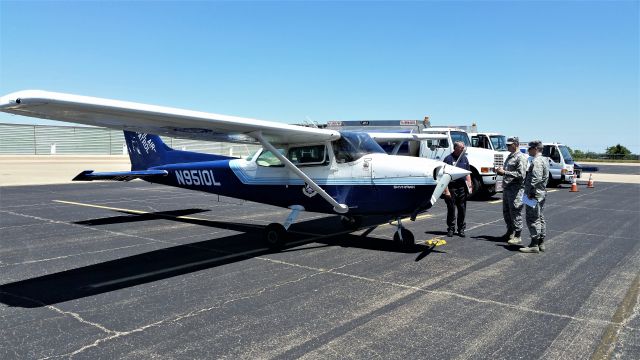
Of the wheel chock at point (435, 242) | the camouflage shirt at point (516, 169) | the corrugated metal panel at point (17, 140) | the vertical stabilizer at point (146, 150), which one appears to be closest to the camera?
the camouflage shirt at point (516, 169)

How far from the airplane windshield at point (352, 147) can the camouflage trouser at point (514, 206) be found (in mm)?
2783

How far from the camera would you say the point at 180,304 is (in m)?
5.12

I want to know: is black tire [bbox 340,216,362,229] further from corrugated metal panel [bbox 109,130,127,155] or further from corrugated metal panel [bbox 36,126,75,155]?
corrugated metal panel [bbox 109,130,127,155]

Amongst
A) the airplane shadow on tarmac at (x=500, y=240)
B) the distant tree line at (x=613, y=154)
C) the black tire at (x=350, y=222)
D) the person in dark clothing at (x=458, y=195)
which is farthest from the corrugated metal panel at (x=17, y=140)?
the distant tree line at (x=613, y=154)

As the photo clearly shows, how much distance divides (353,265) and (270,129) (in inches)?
106

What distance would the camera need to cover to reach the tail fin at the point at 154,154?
1056 cm

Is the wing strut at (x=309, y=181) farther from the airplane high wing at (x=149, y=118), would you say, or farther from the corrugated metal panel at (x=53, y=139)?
the corrugated metal panel at (x=53, y=139)

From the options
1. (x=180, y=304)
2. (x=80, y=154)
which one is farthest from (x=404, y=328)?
(x=80, y=154)

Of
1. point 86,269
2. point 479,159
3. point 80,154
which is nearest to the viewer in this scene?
point 86,269

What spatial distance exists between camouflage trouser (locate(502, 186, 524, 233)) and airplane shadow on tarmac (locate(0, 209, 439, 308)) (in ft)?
6.01

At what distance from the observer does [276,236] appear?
26.7 feet

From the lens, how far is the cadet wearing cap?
8.42m

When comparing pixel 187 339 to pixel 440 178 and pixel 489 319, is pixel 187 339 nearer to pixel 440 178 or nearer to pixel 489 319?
pixel 489 319

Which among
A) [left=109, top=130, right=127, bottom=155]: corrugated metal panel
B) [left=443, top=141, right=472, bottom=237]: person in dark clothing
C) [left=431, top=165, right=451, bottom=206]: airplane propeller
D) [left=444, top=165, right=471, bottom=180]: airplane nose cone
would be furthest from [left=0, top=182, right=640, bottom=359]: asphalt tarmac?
[left=109, top=130, right=127, bottom=155]: corrugated metal panel
